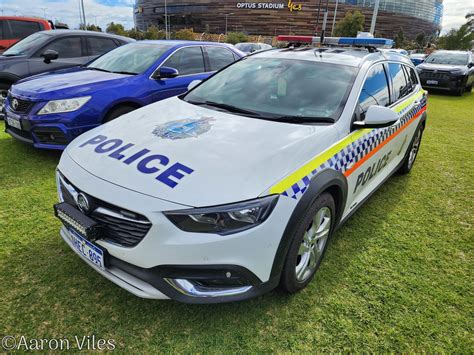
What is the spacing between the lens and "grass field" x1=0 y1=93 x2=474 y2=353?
194cm

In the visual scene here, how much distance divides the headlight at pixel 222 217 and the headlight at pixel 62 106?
286 cm

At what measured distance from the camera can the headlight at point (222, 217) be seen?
1.67 m

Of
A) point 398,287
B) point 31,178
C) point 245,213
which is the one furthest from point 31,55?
point 398,287

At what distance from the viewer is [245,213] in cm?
171

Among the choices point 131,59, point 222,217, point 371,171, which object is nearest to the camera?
point 222,217

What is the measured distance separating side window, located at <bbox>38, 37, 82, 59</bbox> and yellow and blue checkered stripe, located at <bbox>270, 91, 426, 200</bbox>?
5521mm

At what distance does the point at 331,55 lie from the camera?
10.0 ft

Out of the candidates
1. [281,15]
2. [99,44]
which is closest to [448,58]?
[99,44]

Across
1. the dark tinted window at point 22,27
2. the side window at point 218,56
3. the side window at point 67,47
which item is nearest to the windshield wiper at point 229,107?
the side window at point 218,56

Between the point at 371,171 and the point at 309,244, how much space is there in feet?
3.76

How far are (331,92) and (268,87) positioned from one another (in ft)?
1.69

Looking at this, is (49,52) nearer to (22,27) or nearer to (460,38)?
(22,27)

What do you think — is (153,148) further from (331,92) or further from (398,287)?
(398,287)

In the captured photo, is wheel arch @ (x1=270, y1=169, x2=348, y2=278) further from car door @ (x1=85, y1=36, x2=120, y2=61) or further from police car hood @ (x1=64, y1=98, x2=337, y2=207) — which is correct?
car door @ (x1=85, y1=36, x2=120, y2=61)
